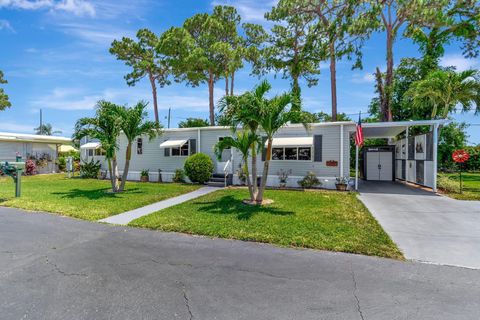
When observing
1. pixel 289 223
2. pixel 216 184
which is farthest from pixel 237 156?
pixel 289 223

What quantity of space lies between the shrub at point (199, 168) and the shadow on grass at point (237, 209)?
471cm

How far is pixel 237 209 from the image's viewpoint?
A: 8211mm

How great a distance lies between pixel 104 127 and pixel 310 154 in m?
9.75

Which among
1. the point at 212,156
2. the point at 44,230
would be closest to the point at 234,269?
the point at 44,230

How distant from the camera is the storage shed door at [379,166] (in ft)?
56.9

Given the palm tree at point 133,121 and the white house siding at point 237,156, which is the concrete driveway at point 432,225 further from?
the palm tree at point 133,121

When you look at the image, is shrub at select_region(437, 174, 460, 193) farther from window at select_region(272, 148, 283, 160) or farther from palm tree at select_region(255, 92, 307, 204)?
palm tree at select_region(255, 92, 307, 204)

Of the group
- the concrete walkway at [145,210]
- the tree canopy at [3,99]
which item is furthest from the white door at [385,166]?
the tree canopy at [3,99]

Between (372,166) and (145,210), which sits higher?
(372,166)

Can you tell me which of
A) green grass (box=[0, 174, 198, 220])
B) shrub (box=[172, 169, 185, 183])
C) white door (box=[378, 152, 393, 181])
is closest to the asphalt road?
green grass (box=[0, 174, 198, 220])

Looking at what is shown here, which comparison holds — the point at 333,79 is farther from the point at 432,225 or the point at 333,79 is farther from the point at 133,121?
the point at 432,225

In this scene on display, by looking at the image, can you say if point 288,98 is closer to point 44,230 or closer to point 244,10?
point 44,230

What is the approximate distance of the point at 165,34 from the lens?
73.4 ft

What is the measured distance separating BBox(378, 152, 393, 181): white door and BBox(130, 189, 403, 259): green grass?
922 cm
